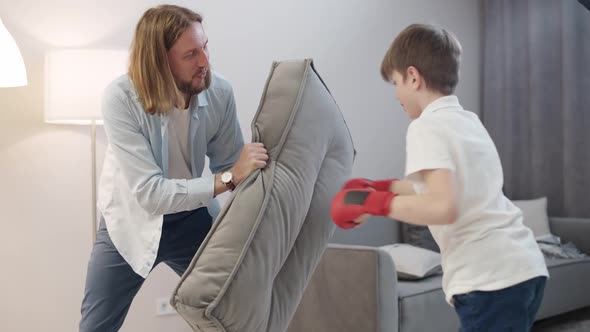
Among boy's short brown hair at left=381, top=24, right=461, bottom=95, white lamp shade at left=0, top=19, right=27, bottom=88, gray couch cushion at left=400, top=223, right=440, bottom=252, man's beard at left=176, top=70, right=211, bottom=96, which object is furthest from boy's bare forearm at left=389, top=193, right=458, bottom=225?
gray couch cushion at left=400, top=223, right=440, bottom=252

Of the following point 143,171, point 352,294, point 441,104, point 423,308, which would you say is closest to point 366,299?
point 352,294

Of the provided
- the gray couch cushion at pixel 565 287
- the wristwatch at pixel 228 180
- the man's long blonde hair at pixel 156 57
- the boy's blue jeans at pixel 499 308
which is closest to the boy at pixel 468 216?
the boy's blue jeans at pixel 499 308

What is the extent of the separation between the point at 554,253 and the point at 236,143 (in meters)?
2.48

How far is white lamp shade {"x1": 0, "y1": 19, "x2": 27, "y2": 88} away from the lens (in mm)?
2637

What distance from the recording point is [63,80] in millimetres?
2670

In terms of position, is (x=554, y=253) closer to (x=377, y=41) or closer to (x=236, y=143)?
(x=377, y=41)

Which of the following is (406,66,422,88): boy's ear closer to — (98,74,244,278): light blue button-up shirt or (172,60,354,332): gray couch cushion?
(172,60,354,332): gray couch cushion

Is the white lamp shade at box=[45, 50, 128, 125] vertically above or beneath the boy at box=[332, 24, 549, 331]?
above

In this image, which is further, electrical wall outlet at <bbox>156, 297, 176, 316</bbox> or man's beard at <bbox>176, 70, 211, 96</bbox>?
electrical wall outlet at <bbox>156, 297, 176, 316</bbox>

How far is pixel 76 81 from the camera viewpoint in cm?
267

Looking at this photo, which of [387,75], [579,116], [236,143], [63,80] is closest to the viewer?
[387,75]

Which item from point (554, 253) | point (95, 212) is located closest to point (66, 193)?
point (95, 212)

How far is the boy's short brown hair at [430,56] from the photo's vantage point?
1565 millimetres

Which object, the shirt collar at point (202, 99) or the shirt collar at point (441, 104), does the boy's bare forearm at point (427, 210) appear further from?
the shirt collar at point (202, 99)
